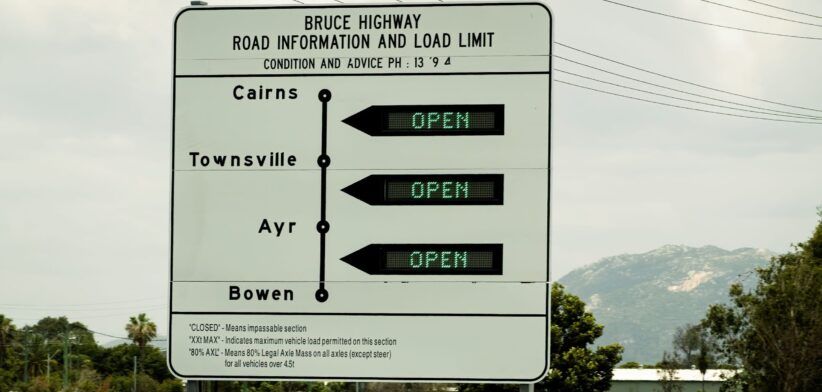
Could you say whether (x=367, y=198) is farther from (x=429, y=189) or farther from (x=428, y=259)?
(x=428, y=259)

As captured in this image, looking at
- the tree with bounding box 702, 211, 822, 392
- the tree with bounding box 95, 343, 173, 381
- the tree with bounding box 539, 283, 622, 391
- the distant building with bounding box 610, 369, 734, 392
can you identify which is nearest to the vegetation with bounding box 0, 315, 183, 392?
the tree with bounding box 95, 343, 173, 381

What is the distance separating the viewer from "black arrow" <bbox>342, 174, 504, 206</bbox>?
1105cm

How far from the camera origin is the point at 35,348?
12938 centimetres

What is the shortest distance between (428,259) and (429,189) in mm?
596

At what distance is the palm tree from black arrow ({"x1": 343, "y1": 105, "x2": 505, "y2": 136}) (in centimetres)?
11805

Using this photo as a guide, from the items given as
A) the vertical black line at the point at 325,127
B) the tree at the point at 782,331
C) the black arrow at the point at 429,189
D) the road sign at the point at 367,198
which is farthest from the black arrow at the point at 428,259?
the tree at the point at 782,331

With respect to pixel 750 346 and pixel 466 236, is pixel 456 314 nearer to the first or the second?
pixel 466 236

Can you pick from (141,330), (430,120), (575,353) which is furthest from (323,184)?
(141,330)

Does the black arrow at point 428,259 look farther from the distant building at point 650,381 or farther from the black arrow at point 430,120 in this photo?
the distant building at point 650,381

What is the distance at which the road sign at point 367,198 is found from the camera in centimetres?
1099

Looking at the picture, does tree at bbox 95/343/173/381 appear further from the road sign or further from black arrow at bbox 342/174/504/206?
black arrow at bbox 342/174/504/206

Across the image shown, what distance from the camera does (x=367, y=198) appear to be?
11.1m

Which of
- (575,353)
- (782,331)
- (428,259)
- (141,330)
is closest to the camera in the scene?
(428,259)

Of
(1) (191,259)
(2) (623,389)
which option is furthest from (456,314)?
(2) (623,389)
